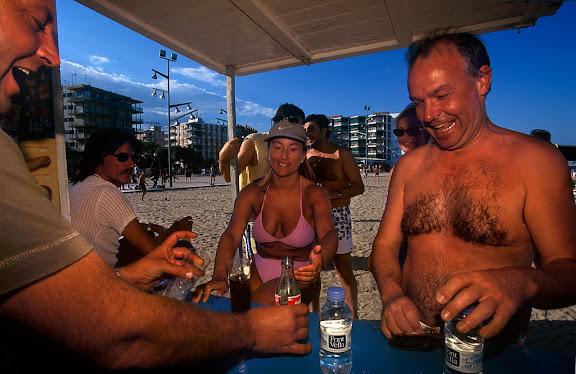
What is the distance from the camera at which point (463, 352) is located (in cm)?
128

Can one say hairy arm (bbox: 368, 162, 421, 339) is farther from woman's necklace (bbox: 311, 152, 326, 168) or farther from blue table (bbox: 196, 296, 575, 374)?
woman's necklace (bbox: 311, 152, 326, 168)

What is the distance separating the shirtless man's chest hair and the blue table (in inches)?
20.4

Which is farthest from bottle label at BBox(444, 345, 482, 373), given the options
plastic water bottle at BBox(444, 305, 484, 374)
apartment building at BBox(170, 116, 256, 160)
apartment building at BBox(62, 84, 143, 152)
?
apartment building at BBox(170, 116, 256, 160)

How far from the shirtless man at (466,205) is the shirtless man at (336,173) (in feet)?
6.53

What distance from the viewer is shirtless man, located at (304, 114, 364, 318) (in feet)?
14.5

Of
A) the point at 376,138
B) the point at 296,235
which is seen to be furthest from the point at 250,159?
the point at 376,138

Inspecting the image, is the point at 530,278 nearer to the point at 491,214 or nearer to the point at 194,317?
the point at 491,214

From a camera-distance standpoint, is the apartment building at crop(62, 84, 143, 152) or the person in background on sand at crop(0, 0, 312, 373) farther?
the apartment building at crop(62, 84, 143, 152)

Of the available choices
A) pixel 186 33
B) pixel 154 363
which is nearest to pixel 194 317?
pixel 154 363

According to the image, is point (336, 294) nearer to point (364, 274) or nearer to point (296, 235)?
point (296, 235)

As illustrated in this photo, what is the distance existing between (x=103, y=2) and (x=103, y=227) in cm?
213

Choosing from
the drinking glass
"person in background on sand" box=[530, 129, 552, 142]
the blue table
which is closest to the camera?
the blue table

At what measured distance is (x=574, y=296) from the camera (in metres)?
1.61

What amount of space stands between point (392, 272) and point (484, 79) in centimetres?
147
